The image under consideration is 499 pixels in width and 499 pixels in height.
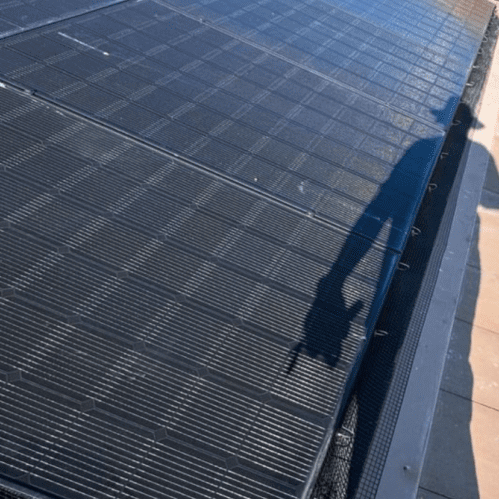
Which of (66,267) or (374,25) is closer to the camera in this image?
(66,267)

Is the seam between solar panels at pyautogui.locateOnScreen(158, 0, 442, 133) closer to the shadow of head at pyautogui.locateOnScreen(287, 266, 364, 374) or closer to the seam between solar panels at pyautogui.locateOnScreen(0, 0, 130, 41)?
the seam between solar panels at pyautogui.locateOnScreen(0, 0, 130, 41)

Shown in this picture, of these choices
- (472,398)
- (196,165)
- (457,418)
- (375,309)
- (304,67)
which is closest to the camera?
(375,309)

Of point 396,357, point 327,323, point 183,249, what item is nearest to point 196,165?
point 183,249

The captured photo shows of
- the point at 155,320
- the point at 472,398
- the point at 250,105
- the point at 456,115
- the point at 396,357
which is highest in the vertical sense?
the point at 250,105

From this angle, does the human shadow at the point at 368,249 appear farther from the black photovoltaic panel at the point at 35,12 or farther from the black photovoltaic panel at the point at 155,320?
the black photovoltaic panel at the point at 35,12

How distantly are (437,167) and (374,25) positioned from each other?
10823mm

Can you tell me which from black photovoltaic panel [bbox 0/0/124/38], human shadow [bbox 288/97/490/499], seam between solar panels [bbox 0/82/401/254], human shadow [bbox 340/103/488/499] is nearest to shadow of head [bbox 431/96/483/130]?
human shadow [bbox 288/97/490/499]

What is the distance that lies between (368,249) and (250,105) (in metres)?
6.37

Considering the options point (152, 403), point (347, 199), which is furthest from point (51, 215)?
point (347, 199)

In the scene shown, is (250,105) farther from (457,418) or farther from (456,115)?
(456,115)

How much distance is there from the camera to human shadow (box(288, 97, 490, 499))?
1000 centimetres

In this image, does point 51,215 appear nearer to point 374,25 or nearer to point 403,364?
point 403,364

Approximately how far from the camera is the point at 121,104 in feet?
46.2

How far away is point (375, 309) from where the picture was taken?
36.8 ft
